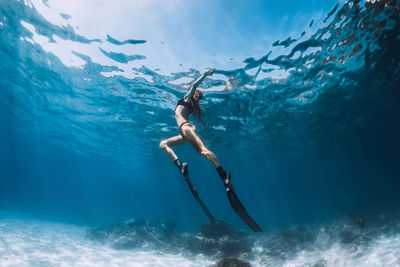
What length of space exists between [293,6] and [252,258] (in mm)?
14104

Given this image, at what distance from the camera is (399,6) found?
8922mm

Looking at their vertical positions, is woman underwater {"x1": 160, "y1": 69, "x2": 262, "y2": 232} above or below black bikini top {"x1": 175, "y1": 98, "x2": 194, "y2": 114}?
below

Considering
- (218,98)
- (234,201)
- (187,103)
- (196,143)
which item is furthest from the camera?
(218,98)

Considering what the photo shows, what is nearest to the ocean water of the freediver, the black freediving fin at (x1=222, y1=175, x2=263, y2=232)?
the freediver

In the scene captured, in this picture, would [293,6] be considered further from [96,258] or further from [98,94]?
[96,258]

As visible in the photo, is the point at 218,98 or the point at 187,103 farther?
the point at 218,98

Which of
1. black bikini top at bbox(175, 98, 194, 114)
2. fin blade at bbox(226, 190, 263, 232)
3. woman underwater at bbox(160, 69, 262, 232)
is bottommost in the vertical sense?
fin blade at bbox(226, 190, 263, 232)

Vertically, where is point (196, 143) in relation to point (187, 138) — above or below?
below

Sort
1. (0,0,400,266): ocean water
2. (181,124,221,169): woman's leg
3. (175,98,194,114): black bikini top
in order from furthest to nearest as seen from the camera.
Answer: (0,0,400,266): ocean water < (175,98,194,114): black bikini top < (181,124,221,169): woman's leg

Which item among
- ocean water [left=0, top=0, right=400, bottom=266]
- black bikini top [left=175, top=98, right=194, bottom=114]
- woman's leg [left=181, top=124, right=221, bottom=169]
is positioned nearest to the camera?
woman's leg [left=181, top=124, right=221, bottom=169]

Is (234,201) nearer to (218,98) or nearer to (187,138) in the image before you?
(187,138)

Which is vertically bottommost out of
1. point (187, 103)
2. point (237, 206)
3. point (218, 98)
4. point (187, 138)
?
point (237, 206)

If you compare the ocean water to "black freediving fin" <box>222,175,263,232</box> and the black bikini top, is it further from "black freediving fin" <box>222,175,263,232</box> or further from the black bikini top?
"black freediving fin" <box>222,175,263,232</box>

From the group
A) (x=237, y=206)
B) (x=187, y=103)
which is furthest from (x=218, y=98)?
(x=237, y=206)
